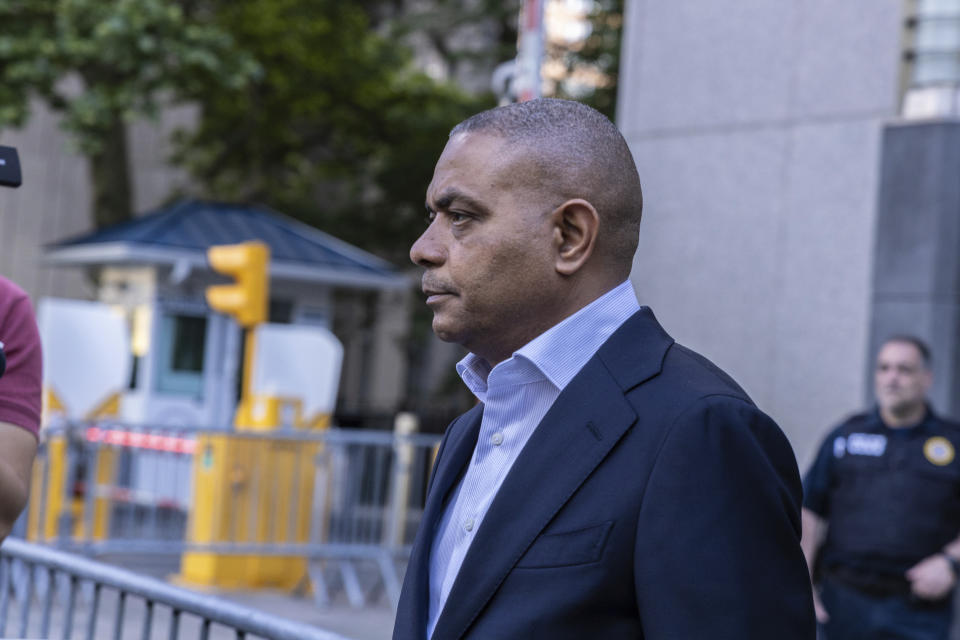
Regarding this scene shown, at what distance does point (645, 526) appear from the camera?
1.71 m

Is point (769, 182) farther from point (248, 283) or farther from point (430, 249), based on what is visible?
point (430, 249)

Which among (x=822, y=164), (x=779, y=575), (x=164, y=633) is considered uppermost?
(x=822, y=164)

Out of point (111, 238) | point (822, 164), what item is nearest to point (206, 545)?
point (822, 164)

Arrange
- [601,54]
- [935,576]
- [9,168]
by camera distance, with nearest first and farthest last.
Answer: [9,168] < [935,576] < [601,54]

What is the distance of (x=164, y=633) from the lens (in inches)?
311

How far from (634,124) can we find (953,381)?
9.01 feet

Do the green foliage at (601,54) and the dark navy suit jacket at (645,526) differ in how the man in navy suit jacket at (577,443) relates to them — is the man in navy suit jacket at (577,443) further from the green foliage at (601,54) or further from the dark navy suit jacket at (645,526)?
the green foliage at (601,54)

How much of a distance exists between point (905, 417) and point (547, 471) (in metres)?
4.68

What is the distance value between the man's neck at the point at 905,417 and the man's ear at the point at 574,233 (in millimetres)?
4585

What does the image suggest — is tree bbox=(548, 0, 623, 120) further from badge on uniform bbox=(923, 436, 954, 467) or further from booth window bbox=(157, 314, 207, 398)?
badge on uniform bbox=(923, 436, 954, 467)

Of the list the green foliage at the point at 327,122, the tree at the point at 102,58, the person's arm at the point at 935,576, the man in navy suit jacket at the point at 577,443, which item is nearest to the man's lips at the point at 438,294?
the man in navy suit jacket at the point at 577,443

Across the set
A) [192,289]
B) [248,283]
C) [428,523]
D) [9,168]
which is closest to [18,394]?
[9,168]

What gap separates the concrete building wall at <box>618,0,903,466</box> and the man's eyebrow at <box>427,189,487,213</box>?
21.3 ft

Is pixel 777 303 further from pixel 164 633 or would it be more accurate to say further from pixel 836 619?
pixel 164 633
